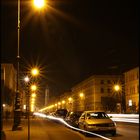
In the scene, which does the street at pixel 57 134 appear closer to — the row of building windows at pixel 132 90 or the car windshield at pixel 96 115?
the car windshield at pixel 96 115

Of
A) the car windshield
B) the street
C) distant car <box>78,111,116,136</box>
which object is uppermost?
the car windshield

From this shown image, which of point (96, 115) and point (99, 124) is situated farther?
point (96, 115)

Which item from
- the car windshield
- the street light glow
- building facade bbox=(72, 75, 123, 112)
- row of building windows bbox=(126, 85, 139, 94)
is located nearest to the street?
the car windshield

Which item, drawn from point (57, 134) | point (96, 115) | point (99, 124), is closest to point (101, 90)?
point (96, 115)

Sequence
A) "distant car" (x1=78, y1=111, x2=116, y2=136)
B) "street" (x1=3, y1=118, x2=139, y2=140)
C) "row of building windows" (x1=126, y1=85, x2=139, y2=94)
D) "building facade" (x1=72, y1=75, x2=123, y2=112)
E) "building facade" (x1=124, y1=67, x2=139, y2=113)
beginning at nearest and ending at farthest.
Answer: "street" (x1=3, y1=118, x2=139, y2=140), "distant car" (x1=78, y1=111, x2=116, y2=136), "building facade" (x1=124, y1=67, x2=139, y2=113), "row of building windows" (x1=126, y1=85, x2=139, y2=94), "building facade" (x1=72, y1=75, x2=123, y2=112)

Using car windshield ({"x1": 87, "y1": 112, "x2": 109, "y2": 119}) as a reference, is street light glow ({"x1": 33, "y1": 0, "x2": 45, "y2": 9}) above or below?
above

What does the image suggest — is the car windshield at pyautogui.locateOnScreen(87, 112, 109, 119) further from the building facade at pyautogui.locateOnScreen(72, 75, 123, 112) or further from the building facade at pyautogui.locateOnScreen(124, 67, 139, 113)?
the building facade at pyautogui.locateOnScreen(72, 75, 123, 112)

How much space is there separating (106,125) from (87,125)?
125 cm

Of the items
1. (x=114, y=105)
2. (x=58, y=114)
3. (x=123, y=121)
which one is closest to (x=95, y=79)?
(x=114, y=105)

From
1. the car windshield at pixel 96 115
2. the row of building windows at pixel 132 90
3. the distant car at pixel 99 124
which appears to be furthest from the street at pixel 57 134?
the row of building windows at pixel 132 90

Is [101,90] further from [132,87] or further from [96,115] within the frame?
[96,115]

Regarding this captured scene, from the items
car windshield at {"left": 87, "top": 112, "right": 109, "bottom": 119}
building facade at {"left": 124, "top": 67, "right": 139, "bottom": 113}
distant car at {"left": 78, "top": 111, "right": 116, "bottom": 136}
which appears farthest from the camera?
building facade at {"left": 124, "top": 67, "right": 139, "bottom": 113}

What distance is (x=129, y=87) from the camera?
119438mm

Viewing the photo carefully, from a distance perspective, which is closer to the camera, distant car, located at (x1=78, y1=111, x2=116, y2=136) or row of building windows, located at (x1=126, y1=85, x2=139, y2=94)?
distant car, located at (x1=78, y1=111, x2=116, y2=136)
